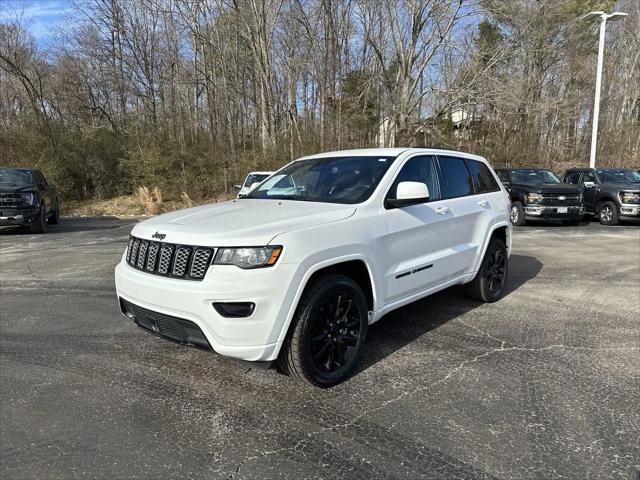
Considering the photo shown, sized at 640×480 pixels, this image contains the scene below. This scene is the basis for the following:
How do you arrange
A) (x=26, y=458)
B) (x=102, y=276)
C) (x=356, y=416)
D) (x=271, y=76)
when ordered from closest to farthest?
(x=26, y=458)
(x=356, y=416)
(x=102, y=276)
(x=271, y=76)

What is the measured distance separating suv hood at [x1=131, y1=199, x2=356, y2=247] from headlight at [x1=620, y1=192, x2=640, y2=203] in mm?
13745

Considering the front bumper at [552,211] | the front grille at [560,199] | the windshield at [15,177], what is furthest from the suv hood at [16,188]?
the front grille at [560,199]

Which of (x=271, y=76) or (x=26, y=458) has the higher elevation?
(x=271, y=76)

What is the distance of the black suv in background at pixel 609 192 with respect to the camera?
549 inches

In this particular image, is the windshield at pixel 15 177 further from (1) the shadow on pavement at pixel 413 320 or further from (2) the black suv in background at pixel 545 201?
(2) the black suv in background at pixel 545 201

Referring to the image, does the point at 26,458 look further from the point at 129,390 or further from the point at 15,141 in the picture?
the point at 15,141

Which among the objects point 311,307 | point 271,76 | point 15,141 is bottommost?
point 311,307

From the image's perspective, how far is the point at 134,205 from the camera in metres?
19.8

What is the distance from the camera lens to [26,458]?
8.63ft

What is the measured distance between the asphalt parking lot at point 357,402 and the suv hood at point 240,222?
1.18m

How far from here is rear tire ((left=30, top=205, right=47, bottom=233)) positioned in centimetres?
A: 1219

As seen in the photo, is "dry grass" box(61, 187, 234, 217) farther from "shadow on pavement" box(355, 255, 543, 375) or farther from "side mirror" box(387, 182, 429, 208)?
"side mirror" box(387, 182, 429, 208)

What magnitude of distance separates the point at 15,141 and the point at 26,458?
71.8ft

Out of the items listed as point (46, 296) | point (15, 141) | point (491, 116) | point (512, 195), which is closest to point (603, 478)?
point (46, 296)
